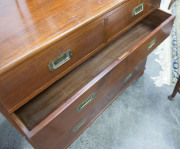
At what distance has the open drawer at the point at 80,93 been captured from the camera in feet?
1.83

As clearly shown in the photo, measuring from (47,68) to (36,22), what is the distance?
0.15 meters

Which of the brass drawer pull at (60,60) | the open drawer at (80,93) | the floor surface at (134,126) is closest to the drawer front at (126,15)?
the open drawer at (80,93)

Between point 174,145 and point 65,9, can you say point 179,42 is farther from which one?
point 65,9

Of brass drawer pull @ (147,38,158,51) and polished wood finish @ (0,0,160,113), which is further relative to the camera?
brass drawer pull @ (147,38,158,51)

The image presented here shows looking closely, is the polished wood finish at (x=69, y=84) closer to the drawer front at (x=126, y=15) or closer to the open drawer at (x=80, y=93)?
the open drawer at (x=80, y=93)

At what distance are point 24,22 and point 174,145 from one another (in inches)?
36.5

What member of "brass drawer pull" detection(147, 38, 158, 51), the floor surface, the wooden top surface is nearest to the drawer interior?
"brass drawer pull" detection(147, 38, 158, 51)

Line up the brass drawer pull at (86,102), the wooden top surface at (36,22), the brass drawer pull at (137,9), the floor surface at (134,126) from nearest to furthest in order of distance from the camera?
the wooden top surface at (36,22), the brass drawer pull at (86,102), the brass drawer pull at (137,9), the floor surface at (134,126)

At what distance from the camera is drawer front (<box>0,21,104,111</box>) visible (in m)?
0.50

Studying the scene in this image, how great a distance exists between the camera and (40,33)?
53 cm

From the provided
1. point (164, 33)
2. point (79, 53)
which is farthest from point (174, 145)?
point (79, 53)

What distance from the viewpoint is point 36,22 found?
565 millimetres

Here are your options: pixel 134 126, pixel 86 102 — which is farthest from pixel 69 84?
pixel 134 126

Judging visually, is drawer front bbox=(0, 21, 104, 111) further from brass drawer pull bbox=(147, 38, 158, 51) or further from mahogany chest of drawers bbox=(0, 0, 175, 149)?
brass drawer pull bbox=(147, 38, 158, 51)
